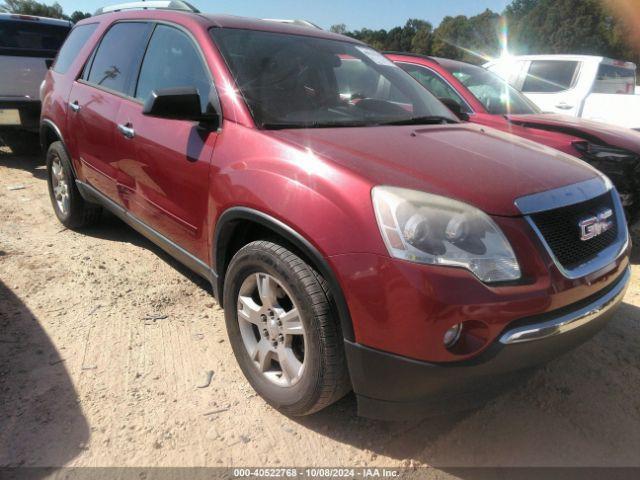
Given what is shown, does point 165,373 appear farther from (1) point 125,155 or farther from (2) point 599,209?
(2) point 599,209

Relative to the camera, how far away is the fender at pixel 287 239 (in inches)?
72.5

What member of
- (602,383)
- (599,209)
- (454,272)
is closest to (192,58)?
(454,272)

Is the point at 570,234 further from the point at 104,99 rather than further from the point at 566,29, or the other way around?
the point at 566,29

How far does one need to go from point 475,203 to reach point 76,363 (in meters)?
2.16

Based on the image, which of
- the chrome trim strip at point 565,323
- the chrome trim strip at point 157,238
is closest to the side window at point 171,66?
the chrome trim strip at point 157,238

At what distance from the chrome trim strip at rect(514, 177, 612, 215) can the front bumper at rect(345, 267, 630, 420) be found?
1.29 ft

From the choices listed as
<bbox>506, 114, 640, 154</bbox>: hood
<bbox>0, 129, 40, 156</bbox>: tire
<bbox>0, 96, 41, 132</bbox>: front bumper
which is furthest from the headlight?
<bbox>0, 129, 40, 156</bbox>: tire

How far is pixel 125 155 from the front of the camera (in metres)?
3.14

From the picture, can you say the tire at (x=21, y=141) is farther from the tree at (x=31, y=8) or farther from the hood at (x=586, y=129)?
the tree at (x=31, y=8)

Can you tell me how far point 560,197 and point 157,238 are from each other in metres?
2.27

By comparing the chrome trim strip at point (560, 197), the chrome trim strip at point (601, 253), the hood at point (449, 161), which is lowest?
the chrome trim strip at point (601, 253)

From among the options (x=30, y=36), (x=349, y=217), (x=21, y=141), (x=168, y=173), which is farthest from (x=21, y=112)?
(x=349, y=217)

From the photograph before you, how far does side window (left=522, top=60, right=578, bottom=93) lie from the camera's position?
750cm

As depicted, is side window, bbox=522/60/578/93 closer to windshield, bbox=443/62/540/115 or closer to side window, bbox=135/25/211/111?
windshield, bbox=443/62/540/115
